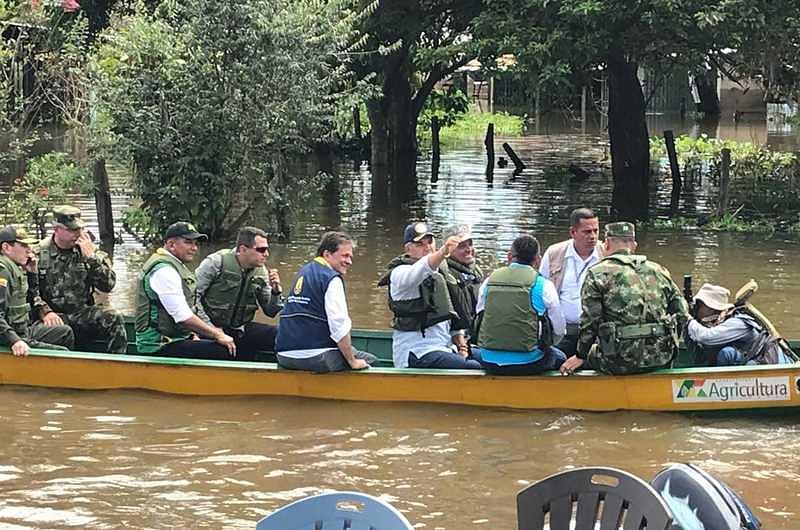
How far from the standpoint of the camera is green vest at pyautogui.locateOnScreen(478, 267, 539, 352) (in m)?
8.90

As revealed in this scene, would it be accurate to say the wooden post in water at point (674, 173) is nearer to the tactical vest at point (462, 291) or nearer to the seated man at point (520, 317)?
the tactical vest at point (462, 291)

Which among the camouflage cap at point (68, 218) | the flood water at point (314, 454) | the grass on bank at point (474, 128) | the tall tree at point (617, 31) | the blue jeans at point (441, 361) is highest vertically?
the tall tree at point (617, 31)

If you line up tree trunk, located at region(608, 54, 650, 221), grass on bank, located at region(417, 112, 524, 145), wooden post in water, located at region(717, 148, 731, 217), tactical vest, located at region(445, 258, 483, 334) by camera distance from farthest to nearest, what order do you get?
grass on bank, located at region(417, 112, 524, 145)
tree trunk, located at region(608, 54, 650, 221)
wooden post in water, located at region(717, 148, 731, 217)
tactical vest, located at region(445, 258, 483, 334)

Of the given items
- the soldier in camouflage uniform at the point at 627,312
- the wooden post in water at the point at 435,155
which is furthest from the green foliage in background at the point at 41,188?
the wooden post in water at the point at 435,155

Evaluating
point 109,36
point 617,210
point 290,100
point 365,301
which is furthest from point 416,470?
point 617,210

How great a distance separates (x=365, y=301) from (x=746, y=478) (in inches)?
281

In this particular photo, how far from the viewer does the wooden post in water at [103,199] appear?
17359 millimetres

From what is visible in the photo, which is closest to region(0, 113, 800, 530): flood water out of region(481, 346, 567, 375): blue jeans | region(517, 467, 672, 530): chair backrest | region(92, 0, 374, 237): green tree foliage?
region(481, 346, 567, 375): blue jeans

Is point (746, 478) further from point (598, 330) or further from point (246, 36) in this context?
point (246, 36)

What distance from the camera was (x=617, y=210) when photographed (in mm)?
A: 22656

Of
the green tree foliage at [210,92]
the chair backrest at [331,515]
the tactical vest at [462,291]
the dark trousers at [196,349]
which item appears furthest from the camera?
the green tree foliage at [210,92]

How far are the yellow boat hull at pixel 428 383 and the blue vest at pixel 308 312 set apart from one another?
292mm

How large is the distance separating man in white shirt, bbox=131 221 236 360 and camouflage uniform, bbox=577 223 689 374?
3.09 meters

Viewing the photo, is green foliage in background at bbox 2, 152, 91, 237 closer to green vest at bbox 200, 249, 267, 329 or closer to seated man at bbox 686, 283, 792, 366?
green vest at bbox 200, 249, 267, 329
